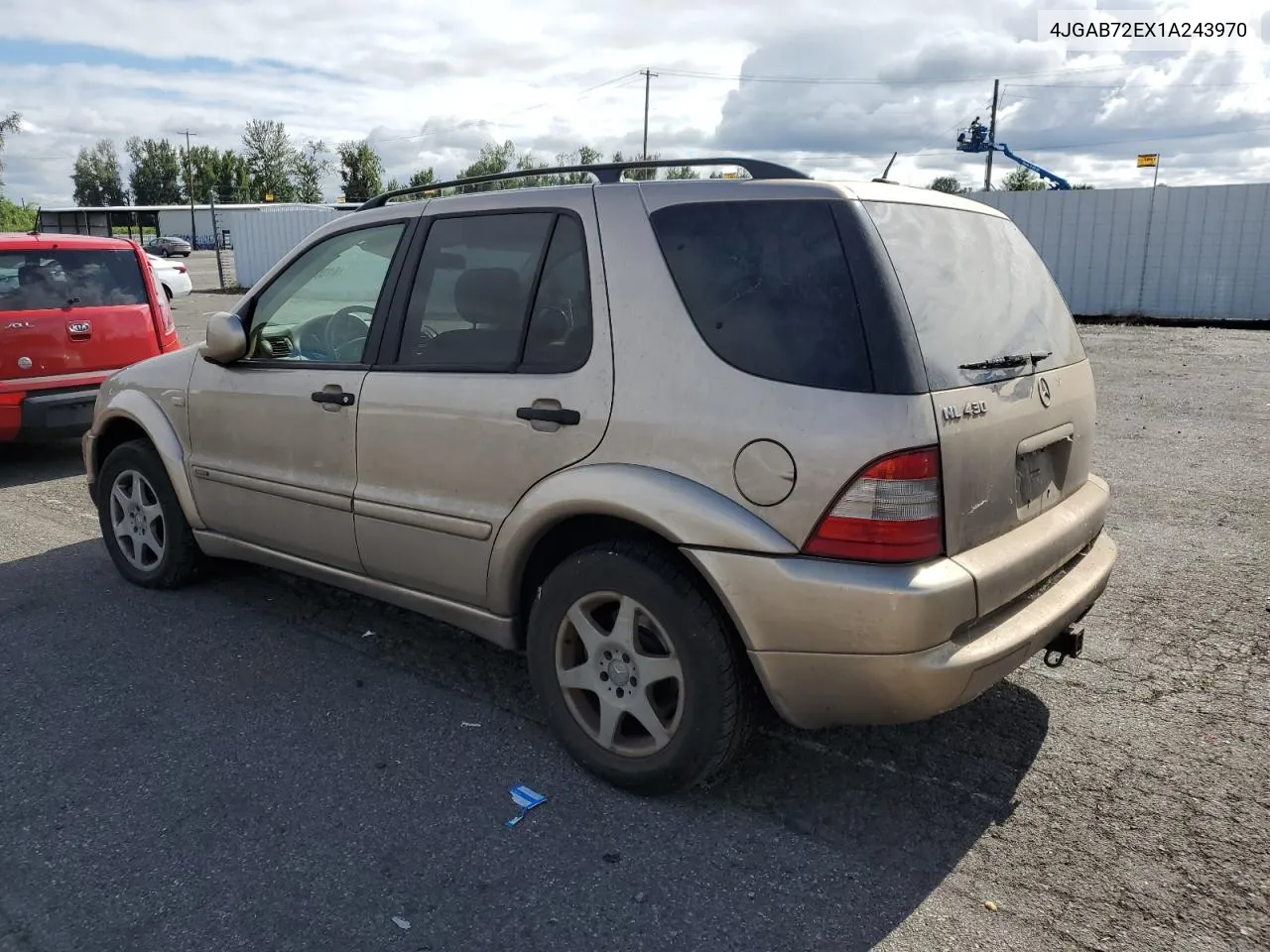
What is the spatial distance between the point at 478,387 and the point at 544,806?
4.46 ft

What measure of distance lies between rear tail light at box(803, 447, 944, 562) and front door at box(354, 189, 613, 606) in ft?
2.64

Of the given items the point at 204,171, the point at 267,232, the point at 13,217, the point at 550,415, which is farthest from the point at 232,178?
the point at 550,415

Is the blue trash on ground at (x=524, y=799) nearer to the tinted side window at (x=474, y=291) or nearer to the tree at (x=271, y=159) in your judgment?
the tinted side window at (x=474, y=291)

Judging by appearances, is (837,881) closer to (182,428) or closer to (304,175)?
(182,428)

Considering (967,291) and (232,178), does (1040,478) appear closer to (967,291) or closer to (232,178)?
(967,291)

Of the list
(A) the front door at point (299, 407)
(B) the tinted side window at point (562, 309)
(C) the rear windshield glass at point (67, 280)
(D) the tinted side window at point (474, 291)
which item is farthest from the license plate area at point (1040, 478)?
(C) the rear windshield glass at point (67, 280)

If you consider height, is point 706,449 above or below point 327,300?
below

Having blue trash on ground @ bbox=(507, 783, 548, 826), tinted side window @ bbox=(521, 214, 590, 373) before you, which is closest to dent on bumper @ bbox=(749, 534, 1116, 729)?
blue trash on ground @ bbox=(507, 783, 548, 826)

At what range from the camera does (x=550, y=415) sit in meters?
3.08

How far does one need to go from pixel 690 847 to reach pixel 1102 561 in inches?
66.8

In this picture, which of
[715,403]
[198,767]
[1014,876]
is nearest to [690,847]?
[1014,876]

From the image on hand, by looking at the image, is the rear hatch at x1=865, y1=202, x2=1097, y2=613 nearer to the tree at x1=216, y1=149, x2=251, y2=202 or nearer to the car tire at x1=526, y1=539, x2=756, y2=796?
the car tire at x1=526, y1=539, x2=756, y2=796

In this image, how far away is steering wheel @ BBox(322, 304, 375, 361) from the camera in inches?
150

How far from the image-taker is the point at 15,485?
23.7ft
